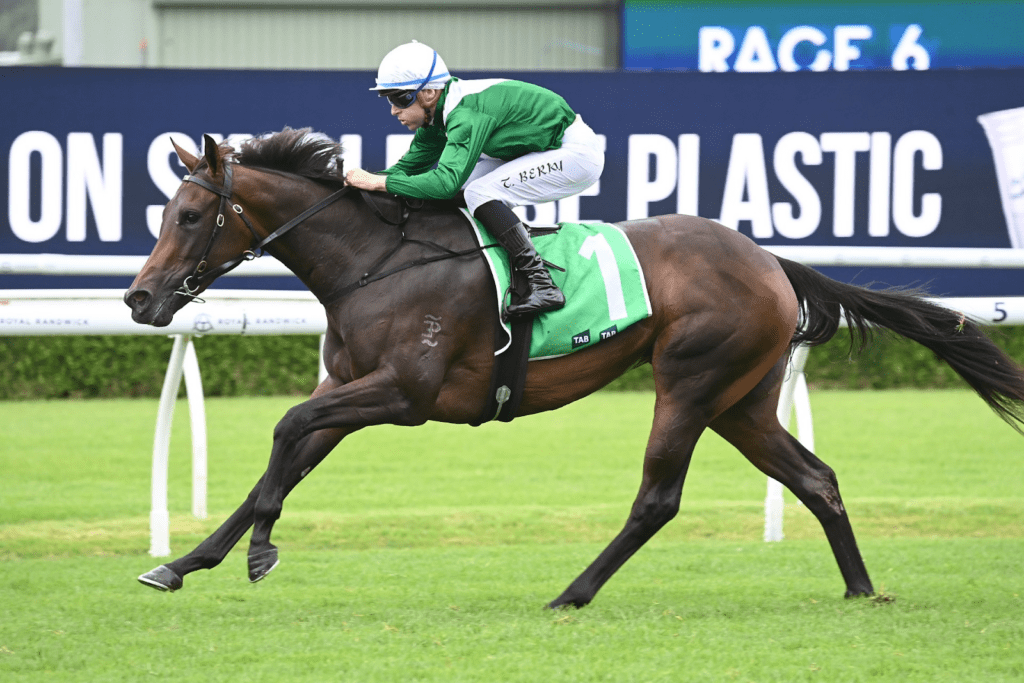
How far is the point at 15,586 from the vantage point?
423 centimetres

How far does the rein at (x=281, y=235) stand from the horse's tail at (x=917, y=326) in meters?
1.17

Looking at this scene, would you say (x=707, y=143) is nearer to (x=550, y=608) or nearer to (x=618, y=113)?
(x=618, y=113)

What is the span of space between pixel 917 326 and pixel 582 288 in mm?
1266

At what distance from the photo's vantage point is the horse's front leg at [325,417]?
3.58 m

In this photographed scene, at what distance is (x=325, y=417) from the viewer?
3.61m

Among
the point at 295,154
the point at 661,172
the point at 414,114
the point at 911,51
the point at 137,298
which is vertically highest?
the point at 911,51

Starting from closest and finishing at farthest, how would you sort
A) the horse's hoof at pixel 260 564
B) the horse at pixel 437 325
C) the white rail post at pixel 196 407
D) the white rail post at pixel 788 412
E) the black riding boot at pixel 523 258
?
the horse's hoof at pixel 260 564 < the horse at pixel 437 325 < the black riding boot at pixel 523 258 < the white rail post at pixel 788 412 < the white rail post at pixel 196 407

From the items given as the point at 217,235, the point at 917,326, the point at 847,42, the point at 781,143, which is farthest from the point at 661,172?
the point at 847,42

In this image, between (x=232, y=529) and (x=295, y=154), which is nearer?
(x=232, y=529)

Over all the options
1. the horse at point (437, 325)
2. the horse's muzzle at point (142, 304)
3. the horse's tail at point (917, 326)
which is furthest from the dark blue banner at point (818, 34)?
the horse's muzzle at point (142, 304)

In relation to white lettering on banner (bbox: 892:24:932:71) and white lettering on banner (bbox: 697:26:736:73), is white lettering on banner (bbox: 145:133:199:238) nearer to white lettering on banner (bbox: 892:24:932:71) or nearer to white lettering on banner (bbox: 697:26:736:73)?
white lettering on banner (bbox: 697:26:736:73)

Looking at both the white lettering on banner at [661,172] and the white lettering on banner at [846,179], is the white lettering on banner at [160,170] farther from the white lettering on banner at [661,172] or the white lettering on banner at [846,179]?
the white lettering on banner at [846,179]

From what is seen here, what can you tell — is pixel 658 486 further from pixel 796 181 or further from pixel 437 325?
pixel 796 181

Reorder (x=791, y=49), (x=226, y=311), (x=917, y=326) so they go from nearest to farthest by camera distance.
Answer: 1. (x=917, y=326)
2. (x=226, y=311)
3. (x=791, y=49)
